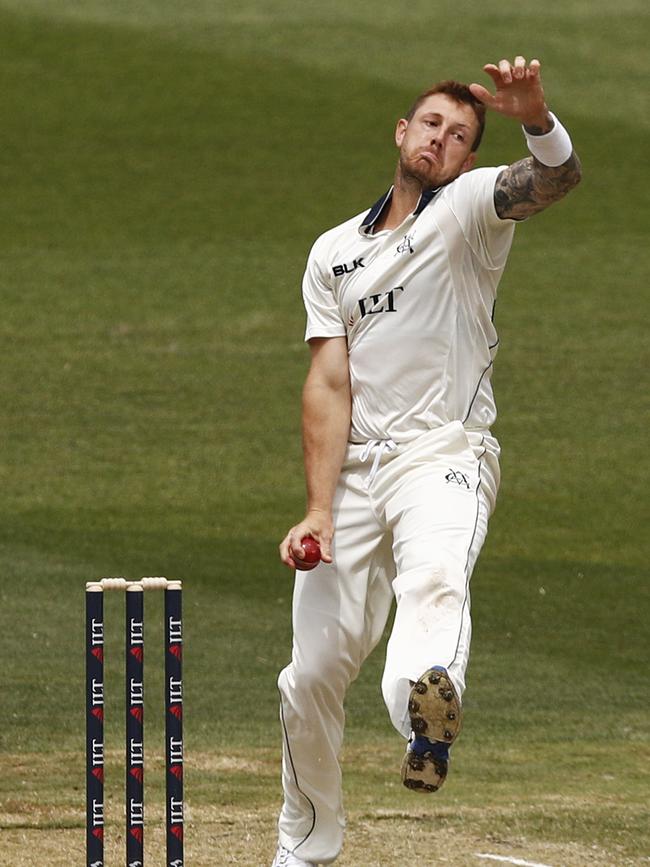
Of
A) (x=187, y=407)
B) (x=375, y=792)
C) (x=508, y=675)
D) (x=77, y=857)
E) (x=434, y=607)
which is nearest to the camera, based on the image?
(x=434, y=607)

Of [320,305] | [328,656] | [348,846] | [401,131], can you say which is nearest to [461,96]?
[401,131]

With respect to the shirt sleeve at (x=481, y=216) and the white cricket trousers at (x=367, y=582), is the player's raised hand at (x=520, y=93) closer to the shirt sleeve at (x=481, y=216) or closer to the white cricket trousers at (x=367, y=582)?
the shirt sleeve at (x=481, y=216)

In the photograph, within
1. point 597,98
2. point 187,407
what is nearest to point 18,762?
point 187,407

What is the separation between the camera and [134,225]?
2164 cm

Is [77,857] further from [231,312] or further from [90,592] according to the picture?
[231,312]

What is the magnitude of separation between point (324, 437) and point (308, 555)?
0.42 m

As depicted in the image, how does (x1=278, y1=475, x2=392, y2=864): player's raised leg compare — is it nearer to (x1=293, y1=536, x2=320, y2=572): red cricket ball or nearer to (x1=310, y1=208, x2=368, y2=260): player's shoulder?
(x1=293, y1=536, x2=320, y2=572): red cricket ball

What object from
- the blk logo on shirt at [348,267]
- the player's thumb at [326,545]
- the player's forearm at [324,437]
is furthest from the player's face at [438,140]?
the player's thumb at [326,545]

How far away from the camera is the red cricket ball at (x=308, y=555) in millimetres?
5672

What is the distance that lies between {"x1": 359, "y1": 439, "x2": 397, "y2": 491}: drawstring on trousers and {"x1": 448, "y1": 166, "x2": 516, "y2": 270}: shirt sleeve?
0.63 m

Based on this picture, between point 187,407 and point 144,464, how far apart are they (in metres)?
1.57

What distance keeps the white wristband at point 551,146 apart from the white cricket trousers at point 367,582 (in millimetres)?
853

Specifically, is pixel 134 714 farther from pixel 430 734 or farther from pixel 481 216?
pixel 481 216

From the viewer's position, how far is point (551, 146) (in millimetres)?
5520
